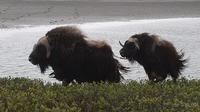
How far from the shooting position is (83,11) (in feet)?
88.4

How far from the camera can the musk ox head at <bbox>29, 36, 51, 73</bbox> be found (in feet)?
29.3

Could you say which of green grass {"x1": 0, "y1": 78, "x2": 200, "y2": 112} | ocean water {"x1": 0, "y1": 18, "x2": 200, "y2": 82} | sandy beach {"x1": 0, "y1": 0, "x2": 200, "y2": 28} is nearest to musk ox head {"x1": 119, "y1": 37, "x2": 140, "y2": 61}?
green grass {"x1": 0, "y1": 78, "x2": 200, "y2": 112}

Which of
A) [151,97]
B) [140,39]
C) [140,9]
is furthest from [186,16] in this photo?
[151,97]

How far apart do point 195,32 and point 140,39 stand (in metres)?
11.5

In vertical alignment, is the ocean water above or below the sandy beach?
above

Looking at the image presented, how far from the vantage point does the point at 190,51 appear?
16.0 metres

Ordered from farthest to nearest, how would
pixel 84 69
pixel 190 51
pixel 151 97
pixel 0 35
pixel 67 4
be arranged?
pixel 67 4
pixel 0 35
pixel 190 51
pixel 84 69
pixel 151 97

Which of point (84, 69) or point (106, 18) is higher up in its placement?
point (84, 69)

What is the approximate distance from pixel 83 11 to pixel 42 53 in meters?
18.1

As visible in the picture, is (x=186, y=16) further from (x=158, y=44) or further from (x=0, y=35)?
(x=158, y=44)

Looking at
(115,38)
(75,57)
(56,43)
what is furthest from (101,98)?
(115,38)

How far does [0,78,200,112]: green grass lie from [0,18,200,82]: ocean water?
398 centimetres

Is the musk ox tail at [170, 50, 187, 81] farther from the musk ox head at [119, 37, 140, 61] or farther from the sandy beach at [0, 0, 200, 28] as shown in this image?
the sandy beach at [0, 0, 200, 28]

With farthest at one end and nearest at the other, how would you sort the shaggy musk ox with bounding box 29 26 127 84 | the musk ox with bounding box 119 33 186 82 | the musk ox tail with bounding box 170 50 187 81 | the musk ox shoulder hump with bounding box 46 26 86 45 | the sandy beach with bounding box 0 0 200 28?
the sandy beach with bounding box 0 0 200 28 < the musk ox tail with bounding box 170 50 187 81 < the musk ox with bounding box 119 33 186 82 < the musk ox shoulder hump with bounding box 46 26 86 45 < the shaggy musk ox with bounding box 29 26 127 84
